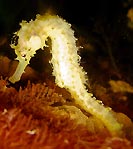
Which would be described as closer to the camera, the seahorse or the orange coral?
the orange coral

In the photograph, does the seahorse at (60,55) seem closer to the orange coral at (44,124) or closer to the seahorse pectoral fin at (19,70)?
the seahorse pectoral fin at (19,70)

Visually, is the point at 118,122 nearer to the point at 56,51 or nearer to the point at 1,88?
the point at 56,51

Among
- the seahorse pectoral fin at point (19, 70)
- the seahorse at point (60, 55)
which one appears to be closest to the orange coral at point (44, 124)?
the seahorse at point (60, 55)

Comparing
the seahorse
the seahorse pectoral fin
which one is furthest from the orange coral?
the seahorse pectoral fin

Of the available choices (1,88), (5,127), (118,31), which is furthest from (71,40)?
(118,31)

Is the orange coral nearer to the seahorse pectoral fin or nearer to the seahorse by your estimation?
the seahorse

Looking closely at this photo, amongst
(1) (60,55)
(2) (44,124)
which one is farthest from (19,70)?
(2) (44,124)

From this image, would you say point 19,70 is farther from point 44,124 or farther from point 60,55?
point 44,124

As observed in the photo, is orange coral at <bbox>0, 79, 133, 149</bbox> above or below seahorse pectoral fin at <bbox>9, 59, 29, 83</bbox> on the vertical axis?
below
